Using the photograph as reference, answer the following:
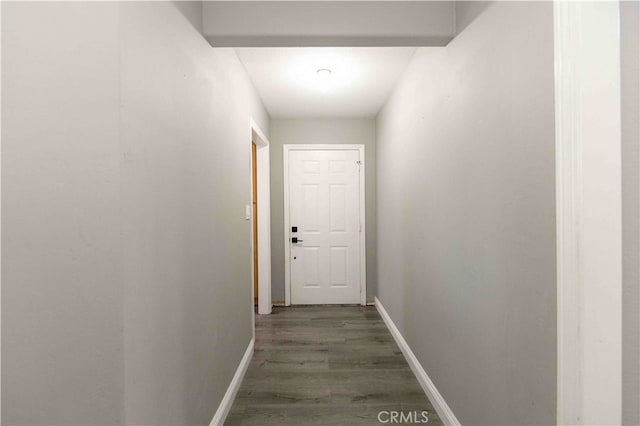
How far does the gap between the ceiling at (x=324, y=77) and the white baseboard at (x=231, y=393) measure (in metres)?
2.39

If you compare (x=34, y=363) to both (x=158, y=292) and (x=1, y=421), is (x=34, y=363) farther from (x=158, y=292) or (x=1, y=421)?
(x=158, y=292)

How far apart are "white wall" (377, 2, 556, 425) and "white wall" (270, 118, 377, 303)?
4.96 feet

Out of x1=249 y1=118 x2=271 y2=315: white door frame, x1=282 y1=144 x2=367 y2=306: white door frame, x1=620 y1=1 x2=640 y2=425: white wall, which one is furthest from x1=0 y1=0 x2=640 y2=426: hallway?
x1=282 y1=144 x2=367 y2=306: white door frame

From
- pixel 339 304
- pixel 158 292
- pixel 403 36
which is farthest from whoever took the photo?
pixel 339 304

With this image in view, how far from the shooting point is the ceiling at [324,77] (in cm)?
215

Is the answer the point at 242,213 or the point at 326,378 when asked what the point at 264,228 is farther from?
the point at 326,378

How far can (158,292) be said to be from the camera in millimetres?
1054

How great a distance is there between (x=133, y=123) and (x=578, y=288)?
57.5 inches

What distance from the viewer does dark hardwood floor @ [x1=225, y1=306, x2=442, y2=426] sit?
176 cm

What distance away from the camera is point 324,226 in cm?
371

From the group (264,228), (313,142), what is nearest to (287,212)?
(264,228)

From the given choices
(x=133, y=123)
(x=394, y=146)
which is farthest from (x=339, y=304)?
(x=133, y=123)

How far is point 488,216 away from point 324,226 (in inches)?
101

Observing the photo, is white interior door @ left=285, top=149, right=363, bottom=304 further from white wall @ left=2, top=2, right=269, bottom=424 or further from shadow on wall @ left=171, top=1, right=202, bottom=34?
white wall @ left=2, top=2, right=269, bottom=424
